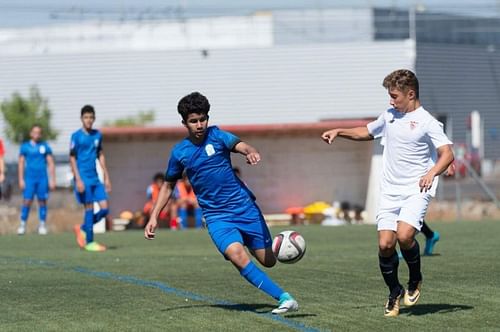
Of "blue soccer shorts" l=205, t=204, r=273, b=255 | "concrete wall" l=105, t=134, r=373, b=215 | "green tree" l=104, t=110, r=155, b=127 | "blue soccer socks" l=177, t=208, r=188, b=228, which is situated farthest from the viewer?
"green tree" l=104, t=110, r=155, b=127

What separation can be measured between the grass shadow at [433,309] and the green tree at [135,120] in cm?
4634

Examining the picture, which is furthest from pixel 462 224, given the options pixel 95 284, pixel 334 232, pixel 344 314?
pixel 344 314

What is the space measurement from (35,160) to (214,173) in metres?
14.6

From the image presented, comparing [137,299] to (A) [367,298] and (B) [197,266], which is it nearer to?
(A) [367,298]

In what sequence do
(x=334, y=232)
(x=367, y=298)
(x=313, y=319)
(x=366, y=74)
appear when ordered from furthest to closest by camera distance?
(x=366, y=74) → (x=334, y=232) → (x=367, y=298) → (x=313, y=319)

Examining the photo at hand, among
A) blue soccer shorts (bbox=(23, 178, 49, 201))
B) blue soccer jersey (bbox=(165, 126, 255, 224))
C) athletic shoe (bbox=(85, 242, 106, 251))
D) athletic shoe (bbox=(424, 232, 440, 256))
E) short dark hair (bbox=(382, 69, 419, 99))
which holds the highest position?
short dark hair (bbox=(382, 69, 419, 99))

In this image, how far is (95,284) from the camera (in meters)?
13.0

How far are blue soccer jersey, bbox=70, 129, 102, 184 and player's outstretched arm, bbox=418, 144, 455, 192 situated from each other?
9.47 metres

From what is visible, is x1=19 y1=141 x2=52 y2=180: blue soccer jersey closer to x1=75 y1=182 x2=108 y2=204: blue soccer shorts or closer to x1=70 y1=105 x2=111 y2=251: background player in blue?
x1=70 y1=105 x2=111 y2=251: background player in blue

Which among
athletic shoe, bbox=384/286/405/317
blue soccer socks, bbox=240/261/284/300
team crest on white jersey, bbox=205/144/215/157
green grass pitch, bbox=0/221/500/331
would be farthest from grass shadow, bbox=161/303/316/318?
team crest on white jersey, bbox=205/144/215/157

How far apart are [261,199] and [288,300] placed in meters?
19.7

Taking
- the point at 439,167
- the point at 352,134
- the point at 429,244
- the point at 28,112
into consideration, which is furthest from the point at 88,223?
the point at 28,112

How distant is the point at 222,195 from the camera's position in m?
10.2

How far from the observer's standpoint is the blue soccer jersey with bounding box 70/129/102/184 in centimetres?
1841
